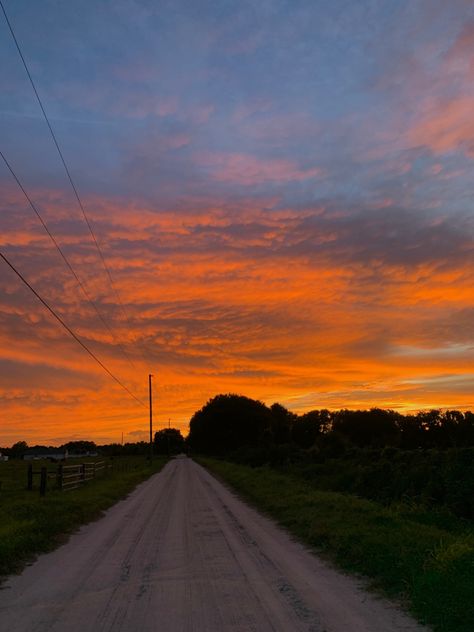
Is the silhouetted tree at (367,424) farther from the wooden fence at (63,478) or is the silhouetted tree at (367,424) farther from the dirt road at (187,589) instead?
the dirt road at (187,589)

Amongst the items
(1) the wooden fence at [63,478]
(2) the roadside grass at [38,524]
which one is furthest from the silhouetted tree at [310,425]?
(2) the roadside grass at [38,524]

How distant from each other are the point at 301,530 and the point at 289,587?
5.85 meters

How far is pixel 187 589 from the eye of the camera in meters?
7.89

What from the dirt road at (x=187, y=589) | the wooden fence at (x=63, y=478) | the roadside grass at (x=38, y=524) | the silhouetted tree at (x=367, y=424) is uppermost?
the silhouetted tree at (x=367, y=424)

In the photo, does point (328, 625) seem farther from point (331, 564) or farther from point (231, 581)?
point (331, 564)

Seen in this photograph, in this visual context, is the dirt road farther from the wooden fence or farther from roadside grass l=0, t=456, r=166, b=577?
the wooden fence

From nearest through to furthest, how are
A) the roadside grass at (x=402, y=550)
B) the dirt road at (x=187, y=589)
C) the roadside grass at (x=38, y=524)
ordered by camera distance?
the dirt road at (x=187, y=589) < the roadside grass at (x=402, y=550) < the roadside grass at (x=38, y=524)

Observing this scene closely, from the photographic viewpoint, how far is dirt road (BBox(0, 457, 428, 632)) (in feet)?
20.7

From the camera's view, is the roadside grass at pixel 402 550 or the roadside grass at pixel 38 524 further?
the roadside grass at pixel 38 524

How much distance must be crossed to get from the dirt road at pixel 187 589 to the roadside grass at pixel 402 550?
0.43m

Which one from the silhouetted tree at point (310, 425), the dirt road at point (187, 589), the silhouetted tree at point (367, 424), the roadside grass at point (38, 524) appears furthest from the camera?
the silhouetted tree at point (310, 425)

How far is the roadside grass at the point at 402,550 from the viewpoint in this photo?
263 inches

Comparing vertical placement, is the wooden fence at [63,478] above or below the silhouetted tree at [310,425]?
below

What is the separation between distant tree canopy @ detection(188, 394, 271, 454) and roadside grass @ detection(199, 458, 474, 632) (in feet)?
312
